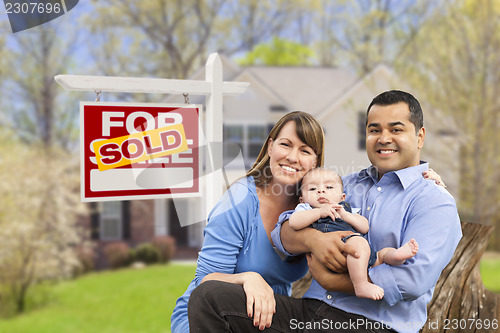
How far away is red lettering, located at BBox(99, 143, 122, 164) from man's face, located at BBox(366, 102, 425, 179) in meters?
1.46

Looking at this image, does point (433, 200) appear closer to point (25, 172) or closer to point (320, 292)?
point (320, 292)

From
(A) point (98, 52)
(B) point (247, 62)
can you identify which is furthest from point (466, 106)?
(A) point (98, 52)

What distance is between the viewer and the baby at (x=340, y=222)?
205 cm

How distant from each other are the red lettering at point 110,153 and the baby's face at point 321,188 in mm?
1200

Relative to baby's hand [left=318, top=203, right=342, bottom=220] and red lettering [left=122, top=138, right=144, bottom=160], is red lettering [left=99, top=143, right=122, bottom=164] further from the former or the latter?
baby's hand [left=318, top=203, right=342, bottom=220]

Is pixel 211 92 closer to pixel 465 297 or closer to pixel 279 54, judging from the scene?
pixel 465 297

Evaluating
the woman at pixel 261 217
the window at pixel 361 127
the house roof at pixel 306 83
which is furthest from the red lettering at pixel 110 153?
the house roof at pixel 306 83

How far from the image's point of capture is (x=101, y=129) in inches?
114

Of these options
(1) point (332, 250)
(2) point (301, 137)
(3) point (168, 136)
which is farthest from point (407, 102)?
(3) point (168, 136)

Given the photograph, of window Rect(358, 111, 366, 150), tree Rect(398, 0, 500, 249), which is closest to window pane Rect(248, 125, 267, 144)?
window Rect(358, 111, 366, 150)

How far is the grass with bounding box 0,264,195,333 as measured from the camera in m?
11.2

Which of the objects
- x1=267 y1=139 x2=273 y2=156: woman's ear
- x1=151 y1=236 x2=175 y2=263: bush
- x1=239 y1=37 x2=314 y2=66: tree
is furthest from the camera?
x1=239 y1=37 x2=314 y2=66: tree

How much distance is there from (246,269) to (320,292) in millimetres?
369

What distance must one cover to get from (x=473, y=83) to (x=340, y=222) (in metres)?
10.1
